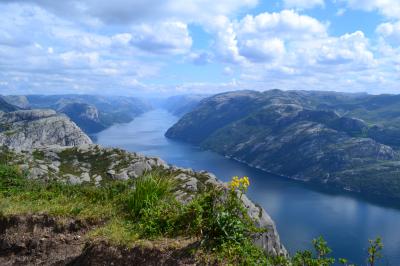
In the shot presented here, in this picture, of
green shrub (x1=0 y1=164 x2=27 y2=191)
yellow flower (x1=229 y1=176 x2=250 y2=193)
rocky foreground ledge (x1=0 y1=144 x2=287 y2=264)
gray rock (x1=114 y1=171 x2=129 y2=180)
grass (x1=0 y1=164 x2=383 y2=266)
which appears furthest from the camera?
gray rock (x1=114 y1=171 x2=129 y2=180)

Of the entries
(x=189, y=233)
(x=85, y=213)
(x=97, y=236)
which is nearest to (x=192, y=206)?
(x=189, y=233)

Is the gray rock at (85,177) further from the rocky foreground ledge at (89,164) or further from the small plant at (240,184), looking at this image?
the small plant at (240,184)

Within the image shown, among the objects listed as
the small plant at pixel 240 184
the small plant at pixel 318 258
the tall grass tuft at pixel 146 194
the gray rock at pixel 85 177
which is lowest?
the gray rock at pixel 85 177

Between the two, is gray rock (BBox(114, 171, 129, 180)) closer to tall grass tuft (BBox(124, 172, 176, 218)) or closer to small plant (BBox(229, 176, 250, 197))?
tall grass tuft (BBox(124, 172, 176, 218))

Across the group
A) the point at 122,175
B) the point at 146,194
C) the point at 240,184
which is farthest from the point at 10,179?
the point at 122,175

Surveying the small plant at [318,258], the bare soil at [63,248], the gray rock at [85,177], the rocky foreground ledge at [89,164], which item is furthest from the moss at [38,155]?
the small plant at [318,258]

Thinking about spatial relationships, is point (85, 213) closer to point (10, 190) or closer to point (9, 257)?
point (9, 257)

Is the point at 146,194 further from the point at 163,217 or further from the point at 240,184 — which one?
the point at 240,184

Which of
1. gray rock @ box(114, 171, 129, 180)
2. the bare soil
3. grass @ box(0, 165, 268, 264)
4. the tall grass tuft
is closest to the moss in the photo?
gray rock @ box(114, 171, 129, 180)

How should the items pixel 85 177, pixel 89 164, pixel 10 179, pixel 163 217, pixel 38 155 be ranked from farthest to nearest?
pixel 38 155, pixel 89 164, pixel 85 177, pixel 10 179, pixel 163 217
